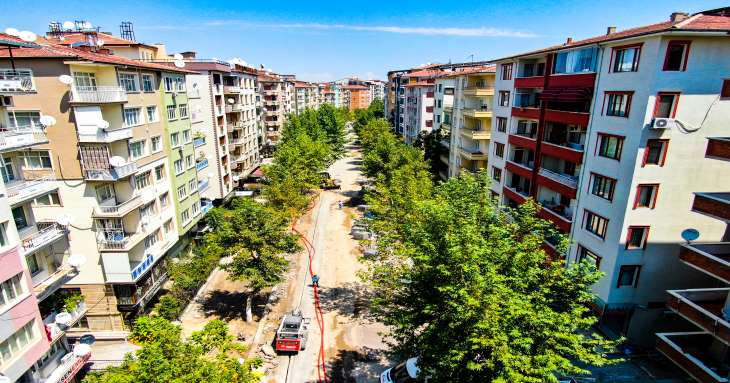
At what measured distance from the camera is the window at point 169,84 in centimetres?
3368

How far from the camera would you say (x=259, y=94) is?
79688 millimetres

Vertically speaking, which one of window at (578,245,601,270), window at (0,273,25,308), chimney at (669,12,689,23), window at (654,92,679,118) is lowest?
window at (578,245,601,270)

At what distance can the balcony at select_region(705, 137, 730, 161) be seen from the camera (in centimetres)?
1855

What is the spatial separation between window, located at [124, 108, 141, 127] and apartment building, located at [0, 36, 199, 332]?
8 cm

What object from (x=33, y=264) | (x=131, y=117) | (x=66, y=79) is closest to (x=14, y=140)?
(x=66, y=79)

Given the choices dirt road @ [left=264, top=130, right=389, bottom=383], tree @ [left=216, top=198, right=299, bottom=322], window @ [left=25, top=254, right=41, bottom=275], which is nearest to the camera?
window @ [left=25, top=254, right=41, bottom=275]

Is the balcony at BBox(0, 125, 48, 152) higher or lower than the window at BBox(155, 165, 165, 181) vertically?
higher

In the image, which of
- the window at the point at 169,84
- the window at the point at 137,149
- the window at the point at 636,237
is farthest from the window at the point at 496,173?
the window at the point at 137,149

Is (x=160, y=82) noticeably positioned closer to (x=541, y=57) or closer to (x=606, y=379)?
(x=541, y=57)

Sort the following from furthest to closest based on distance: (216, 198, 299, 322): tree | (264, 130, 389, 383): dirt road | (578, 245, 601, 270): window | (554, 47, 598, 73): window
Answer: (216, 198, 299, 322): tree → (554, 47, 598, 73): window → (578, 245, 601, 270): window → (264, 130, 389, 383): dirt road

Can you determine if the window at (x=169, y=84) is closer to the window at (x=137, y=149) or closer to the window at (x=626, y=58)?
the window at (x=137, y=149)

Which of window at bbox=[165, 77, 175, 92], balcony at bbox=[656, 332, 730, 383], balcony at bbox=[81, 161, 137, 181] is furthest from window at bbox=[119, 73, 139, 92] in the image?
balcony at bbox=[656, 332, 730, 383]

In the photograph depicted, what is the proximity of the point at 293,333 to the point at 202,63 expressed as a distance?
4019 cm

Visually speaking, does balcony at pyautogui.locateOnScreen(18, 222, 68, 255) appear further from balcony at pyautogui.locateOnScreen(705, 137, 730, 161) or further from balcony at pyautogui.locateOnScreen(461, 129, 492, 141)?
balcony at pyautogui.locateOnScreen(461, 129, 492, 141)
